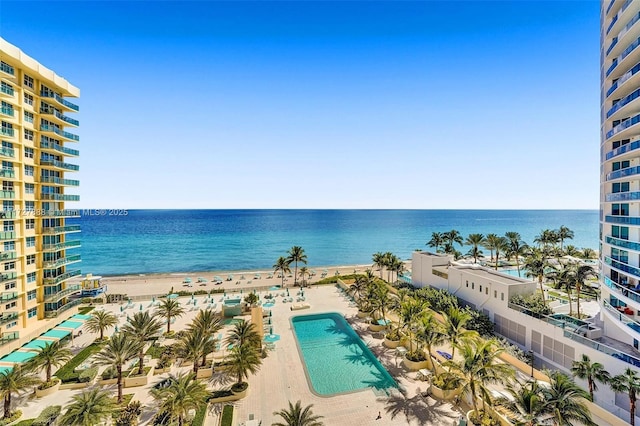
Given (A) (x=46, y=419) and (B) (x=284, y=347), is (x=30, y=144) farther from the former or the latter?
(B) (x=284, y=347)

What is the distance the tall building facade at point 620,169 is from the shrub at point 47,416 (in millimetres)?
36384

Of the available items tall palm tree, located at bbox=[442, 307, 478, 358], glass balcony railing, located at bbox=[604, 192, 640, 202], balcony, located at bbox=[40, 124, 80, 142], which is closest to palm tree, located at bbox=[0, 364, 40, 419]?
balcony, located at bbox=[40, 124, 80, 142]

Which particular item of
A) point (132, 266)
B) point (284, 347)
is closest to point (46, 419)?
point (284, 347)

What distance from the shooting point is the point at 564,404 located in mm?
14258

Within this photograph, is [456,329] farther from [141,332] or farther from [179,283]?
[179,283]

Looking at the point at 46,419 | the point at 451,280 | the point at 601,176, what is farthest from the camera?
the point at 451,280

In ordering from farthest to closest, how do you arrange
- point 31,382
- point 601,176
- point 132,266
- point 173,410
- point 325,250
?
1. point 325,250
2. point 132,266
3. point 601,176
4. point 31,382
5. point 173,410

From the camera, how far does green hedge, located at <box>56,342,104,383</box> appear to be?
22797 mm

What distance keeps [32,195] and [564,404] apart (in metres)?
43.6

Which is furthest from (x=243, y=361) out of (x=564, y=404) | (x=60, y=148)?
(x=60, y=148)

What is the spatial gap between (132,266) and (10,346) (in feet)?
190

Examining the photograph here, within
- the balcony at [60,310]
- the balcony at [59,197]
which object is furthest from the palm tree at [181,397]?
the balcony at [59,197]

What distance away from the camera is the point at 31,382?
1898 centimetres

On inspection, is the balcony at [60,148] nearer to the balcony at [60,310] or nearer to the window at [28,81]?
the window at [28,81]
